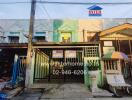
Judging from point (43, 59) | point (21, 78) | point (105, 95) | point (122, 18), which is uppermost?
point (122, 18)

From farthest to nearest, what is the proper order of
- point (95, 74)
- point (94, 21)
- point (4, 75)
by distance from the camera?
point (94, 21) → point (4, 75) → point (95, 74)

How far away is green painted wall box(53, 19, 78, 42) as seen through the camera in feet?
58.7

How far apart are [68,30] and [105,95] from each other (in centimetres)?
986

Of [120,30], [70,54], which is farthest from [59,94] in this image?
[120,30]

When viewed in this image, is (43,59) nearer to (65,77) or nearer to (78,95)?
(65,77)

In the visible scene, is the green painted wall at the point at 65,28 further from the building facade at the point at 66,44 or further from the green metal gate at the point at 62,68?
the green metal gate at the point at 62,68

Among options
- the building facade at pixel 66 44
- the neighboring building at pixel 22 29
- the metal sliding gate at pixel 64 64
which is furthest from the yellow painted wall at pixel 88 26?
the metal sliding gate at pixel 64 64

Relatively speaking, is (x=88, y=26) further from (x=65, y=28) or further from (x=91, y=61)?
(x=91, y=61)

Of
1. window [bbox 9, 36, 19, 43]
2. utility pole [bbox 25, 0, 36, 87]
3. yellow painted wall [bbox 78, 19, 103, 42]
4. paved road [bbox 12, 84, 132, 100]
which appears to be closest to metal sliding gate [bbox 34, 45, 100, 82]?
utility pole [bbox 25, 0, 36, 87]

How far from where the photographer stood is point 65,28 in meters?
18.1

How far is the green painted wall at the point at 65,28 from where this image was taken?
17906 millimetres

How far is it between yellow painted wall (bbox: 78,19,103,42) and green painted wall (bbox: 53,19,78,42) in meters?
0.38

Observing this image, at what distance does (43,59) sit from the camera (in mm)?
14703

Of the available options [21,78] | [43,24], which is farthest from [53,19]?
[21,78]
